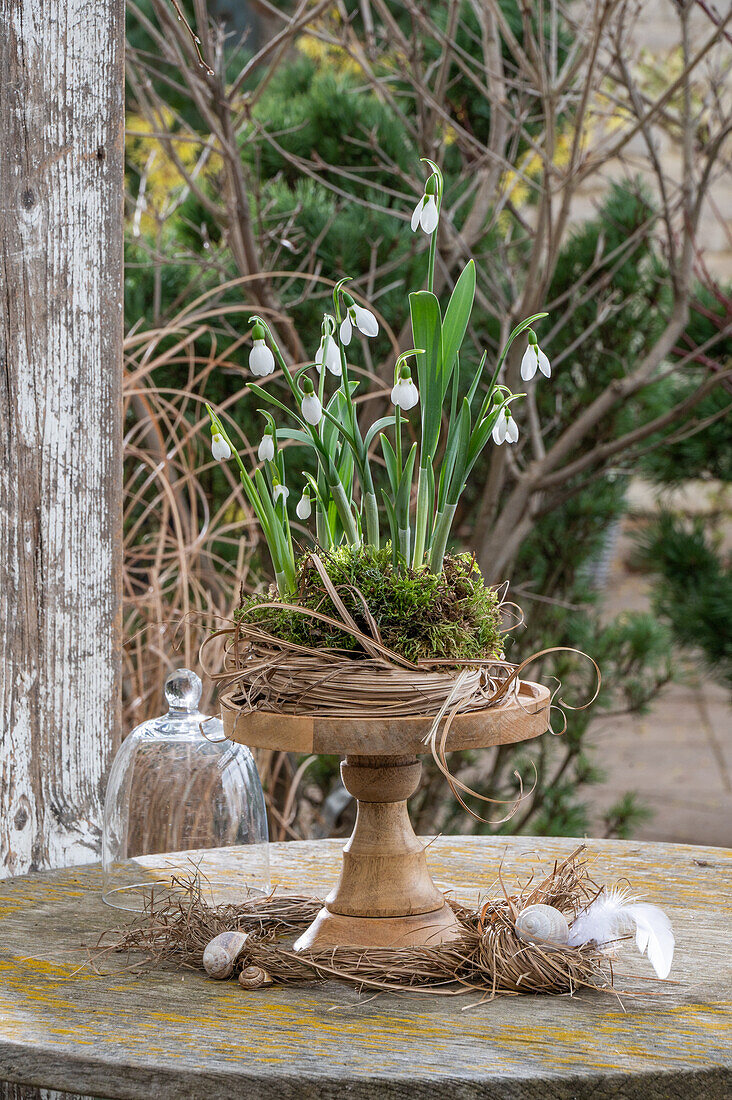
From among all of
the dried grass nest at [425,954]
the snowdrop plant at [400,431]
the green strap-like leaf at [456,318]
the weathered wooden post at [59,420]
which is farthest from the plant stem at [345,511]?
the weathered wooden post at [59,420]

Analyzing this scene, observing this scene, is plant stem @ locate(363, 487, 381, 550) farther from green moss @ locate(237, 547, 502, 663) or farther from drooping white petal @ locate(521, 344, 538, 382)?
drooping white petal @ locate(521, 344, 538, 382)

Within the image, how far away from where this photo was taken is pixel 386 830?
0.87 metres

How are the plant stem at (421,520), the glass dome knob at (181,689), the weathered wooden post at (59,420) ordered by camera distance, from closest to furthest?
1. the plant stem at (421,520)
2. the glass dome knob at (181,689)
3. the weathered wooden post at (59,420)

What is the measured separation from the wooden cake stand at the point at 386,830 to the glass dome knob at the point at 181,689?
16cm

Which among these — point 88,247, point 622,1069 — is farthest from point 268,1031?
point 88,247

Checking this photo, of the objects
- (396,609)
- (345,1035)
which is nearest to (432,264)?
(396,609)

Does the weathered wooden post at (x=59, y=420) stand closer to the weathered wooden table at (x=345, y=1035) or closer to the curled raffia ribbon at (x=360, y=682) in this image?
the weathered wooden table at (x=345, y=1035)

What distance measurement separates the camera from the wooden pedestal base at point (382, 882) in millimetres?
845

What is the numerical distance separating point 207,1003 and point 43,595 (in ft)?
1.86

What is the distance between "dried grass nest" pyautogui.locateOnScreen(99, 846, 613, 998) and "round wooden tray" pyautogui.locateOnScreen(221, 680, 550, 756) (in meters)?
0.14

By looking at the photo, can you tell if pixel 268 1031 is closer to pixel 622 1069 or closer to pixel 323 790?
pixel 622 1069

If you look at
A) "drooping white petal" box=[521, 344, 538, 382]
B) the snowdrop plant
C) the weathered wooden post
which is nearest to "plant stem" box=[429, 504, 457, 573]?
the snowdrop plant

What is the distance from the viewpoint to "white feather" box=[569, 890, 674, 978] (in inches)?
32.1

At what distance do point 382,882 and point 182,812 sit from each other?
28 cm
